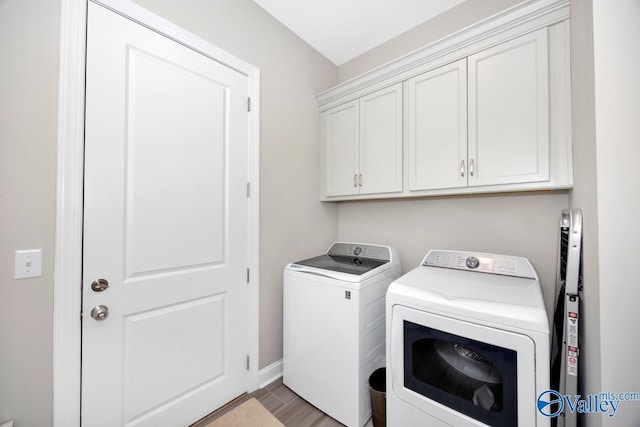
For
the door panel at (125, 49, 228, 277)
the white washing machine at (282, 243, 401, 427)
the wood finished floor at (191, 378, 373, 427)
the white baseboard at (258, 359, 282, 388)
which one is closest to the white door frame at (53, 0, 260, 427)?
the door panel at (125, 49, 228, 277)

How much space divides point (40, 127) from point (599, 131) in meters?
2.16

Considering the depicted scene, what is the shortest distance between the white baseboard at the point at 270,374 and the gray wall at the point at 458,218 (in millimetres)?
1224

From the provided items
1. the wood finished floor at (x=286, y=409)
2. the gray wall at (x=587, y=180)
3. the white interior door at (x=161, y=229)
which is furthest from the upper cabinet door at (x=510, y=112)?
the wood finished floor at (x=286, y=409)

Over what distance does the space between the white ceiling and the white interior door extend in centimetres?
71

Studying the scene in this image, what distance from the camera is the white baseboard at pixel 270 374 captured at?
74.4 inches

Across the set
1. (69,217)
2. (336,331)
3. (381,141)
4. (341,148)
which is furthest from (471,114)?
(69,217)

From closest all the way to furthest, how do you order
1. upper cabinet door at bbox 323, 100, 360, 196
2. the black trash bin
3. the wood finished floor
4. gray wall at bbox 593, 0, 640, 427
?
gray wall at bbox 593, 0, 640, 427
the black trash bin
the wood finished floor
upper cabinet door at bbox 323, 100, 360, 196

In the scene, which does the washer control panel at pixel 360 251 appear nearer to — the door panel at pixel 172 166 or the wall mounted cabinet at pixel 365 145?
the wall mounted cabinet at pixel 365 145

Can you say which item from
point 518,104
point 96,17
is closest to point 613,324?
point 518,104

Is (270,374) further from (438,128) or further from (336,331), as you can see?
(438,128)

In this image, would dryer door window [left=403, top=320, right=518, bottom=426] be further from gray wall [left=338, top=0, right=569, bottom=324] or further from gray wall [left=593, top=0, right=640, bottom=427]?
gray wall [left=338, top=0, right=569, bottom=324]

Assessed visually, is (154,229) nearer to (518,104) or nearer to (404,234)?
(404,234)

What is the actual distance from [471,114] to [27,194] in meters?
2.25

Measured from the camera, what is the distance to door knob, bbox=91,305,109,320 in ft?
3.94
